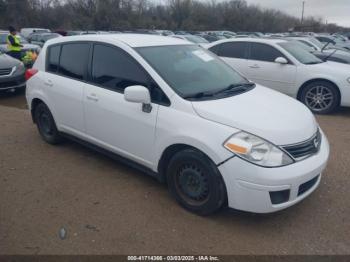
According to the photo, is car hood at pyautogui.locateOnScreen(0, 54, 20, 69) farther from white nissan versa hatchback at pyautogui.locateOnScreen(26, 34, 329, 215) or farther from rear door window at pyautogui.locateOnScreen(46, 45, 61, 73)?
white nissan versa hatchback at pyautogui.locateOnScreen(26, 34, 329, 215)

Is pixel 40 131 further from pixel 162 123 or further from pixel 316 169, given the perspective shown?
pixel 316 169

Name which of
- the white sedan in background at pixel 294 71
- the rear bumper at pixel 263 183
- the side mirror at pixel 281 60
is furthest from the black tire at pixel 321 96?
the rear bumper at pixel 263 183

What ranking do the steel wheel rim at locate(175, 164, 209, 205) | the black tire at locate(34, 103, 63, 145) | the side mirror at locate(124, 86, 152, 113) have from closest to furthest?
the steel wheel rim at locate(175, 164, 209, 205)
the side mirror at locate(124, 86, 152, 113)
the black tire at locate(34, 103, 63, 145)

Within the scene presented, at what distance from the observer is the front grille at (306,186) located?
3061 millimetres

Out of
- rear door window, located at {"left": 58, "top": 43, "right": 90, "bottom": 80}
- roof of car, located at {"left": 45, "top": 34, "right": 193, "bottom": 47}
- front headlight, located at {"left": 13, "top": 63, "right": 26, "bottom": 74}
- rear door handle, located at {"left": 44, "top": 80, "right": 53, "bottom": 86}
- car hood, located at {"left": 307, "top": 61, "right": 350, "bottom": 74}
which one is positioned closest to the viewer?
roof of car, located at {"left": 45, "top": 34, "right": 193, "bottom": 47}

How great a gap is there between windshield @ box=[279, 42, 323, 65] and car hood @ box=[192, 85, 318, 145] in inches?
163

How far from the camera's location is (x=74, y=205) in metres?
3.51

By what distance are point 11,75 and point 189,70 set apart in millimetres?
6077

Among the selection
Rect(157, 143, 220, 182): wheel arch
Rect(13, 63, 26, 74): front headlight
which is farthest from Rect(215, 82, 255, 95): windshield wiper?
Rect(13, 63, 26, 74): front headlight

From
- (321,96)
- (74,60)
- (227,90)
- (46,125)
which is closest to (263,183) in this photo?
(227,90)

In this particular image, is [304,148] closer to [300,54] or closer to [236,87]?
[236,87]

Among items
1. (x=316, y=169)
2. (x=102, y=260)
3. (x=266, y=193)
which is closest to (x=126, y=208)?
(x=102, y=260)

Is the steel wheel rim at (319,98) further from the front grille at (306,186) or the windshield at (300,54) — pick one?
the front grille at (306,186)

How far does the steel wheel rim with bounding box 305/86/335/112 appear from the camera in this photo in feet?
22.6
